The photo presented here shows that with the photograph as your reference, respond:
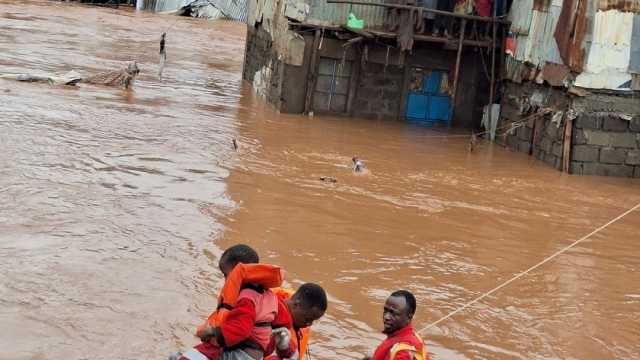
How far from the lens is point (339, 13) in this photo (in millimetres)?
19922

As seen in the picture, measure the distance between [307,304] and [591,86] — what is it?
1291 cm

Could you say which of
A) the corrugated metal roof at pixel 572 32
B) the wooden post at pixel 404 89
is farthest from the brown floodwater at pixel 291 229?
the corrugated metal roof at pixel 572 32

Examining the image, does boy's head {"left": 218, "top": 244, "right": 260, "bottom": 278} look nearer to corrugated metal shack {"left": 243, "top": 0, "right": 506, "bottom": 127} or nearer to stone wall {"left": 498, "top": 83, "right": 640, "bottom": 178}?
stone wall {"left": 498, "top": 83, "right": 640, "bottom": 178}


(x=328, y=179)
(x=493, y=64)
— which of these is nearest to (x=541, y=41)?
(x=493, y=64)

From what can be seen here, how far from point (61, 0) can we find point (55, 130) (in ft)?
114

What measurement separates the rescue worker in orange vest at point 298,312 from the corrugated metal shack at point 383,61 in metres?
15.2

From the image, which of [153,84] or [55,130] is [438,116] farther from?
[55,130]

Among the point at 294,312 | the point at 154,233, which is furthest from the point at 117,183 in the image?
the point at 294,312

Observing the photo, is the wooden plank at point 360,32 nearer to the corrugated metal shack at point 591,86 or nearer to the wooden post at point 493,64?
the wooden post at point 493,64

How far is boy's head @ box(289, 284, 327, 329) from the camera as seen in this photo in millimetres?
4574

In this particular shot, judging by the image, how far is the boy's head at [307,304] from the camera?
4574 mm

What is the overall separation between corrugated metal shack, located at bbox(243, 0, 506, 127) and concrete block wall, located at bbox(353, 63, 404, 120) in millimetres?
23

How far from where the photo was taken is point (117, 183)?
12.1m

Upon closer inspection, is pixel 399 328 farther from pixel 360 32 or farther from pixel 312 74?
pixel 312 74
